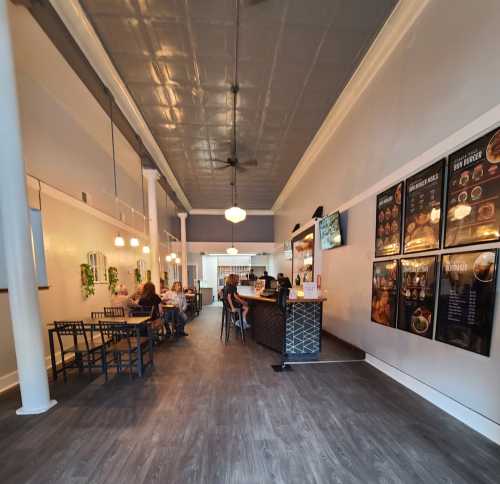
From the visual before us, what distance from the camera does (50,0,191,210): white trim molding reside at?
8.62ft

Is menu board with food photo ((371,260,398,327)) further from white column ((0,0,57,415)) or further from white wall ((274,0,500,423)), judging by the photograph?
white column ((0,0,57,415))

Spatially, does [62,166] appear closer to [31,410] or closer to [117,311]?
[117,311]

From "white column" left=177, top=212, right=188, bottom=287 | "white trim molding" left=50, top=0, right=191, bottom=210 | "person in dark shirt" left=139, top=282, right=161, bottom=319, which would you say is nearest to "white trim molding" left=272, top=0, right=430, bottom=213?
"white trim molding" left=50, top=0, right=191, bottom=210

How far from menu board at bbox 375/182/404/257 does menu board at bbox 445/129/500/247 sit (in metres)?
0.68

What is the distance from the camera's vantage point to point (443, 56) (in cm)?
241

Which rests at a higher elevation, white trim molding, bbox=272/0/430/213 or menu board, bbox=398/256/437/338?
white trim molding, bbox=272/0/430/213

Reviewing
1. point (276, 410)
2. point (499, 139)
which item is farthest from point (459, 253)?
point (276, 410)

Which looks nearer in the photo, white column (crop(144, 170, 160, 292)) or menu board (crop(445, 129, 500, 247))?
menu board (crop(445, 129, 500, 247))

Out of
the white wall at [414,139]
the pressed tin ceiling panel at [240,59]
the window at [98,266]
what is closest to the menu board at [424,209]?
the white wall at [414,139]

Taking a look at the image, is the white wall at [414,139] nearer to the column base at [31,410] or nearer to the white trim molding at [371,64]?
the white trim molding at [371,64]

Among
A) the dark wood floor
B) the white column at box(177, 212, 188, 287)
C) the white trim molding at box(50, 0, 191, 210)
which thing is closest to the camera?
the dark wood floor

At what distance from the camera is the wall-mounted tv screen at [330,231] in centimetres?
448

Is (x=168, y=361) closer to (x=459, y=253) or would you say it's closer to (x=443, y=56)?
(x=459, y=253)

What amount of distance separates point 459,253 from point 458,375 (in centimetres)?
119
